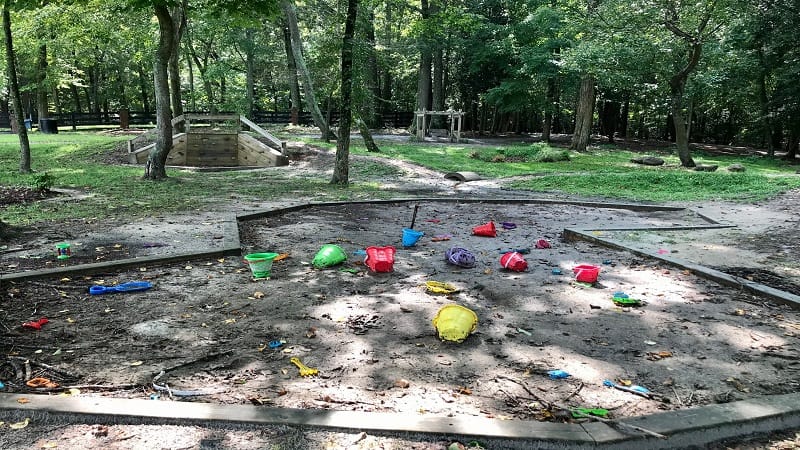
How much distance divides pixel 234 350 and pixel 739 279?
435 centimetres

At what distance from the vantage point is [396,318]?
4059 mm

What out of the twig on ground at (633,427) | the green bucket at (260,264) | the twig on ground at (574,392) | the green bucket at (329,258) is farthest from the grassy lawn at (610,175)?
the twig on ground at (633,427)

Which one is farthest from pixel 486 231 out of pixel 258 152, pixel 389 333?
pixel 258 152

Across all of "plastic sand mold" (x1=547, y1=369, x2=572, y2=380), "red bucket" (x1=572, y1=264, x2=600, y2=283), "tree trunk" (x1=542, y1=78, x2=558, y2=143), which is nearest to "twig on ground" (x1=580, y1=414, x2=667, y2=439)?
"plastic sand mold" (x1=547, y1=369, x2=572, y2=380)

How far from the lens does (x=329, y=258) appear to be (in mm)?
5414

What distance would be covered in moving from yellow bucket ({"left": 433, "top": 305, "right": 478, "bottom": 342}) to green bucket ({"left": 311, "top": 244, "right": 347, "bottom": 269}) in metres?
1.92

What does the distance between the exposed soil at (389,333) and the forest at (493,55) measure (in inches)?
220

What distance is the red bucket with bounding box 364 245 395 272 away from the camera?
5242mm

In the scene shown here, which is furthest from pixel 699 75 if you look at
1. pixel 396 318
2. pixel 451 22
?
pixel 396 318

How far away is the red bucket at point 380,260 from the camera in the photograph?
524 centimetres

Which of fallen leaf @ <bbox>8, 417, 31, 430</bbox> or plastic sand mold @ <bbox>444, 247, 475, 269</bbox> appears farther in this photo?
plastic sand mold @ <bbox>444, 247, 475, 269</bbox>

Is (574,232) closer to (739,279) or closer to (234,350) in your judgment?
(739,279)

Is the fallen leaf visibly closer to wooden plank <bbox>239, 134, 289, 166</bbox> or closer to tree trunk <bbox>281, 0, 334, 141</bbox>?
wooden plank <bbox>239, 134, 289, 166</bbox>

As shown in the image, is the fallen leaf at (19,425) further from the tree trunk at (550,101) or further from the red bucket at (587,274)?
the tree trunk at (550,101)
